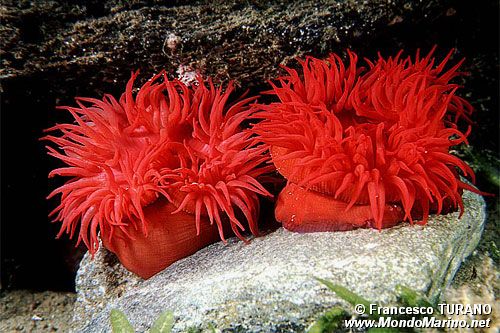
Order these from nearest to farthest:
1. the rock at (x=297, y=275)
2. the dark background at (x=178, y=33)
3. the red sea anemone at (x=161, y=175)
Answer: the rock at (x=297, y=275), the red sea anemone at (x=161, y=175), the dark background at (x=178, y=33)

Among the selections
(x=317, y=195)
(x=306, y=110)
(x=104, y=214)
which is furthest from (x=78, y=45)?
(x=317, y=195)

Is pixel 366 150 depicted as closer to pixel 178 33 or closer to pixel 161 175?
pixel 161 175

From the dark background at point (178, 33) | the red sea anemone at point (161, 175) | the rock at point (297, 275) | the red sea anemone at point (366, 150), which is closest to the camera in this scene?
the rock at point (297, 275)

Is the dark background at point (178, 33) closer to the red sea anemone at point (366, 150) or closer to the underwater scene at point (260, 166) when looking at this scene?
the underwater scene at point (260, 166)

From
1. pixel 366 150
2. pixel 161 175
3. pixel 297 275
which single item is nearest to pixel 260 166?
pixel 161 175

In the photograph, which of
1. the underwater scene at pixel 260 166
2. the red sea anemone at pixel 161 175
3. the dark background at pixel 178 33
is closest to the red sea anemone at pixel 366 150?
the underwater scene at pixel 260 166

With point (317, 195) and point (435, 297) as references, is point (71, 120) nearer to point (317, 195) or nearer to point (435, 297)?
point (317, 195)

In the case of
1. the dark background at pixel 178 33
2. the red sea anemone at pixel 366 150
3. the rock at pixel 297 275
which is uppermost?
the dark background at pixel 178 33
